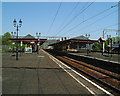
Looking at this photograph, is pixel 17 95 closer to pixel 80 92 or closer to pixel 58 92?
pixel 58 92

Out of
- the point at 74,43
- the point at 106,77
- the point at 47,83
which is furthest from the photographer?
the point at 74,43

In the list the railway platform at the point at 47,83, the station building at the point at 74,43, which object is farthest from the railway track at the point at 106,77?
the station building at the point at 74,43

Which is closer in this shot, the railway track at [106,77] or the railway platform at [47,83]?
the railway platform at [47,83]

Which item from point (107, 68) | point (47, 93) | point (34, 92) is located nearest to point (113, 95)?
point (47, 93)

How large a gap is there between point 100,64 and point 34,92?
11557mm

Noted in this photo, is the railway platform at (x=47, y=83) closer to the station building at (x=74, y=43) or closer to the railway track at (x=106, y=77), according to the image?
the railway track at (x=106, y=77)

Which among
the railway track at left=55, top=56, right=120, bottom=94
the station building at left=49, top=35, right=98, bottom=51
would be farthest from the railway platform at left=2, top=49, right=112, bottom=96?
the station building at left=49, top=35, right=98, bottom=51

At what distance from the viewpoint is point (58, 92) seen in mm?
6141

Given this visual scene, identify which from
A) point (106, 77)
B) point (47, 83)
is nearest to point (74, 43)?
point (106, 77)

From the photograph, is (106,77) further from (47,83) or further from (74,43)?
(74,43)

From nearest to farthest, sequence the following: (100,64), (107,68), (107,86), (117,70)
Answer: (107,86)
(117,70)
(107,68)
(100,64)

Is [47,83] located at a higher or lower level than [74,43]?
lower

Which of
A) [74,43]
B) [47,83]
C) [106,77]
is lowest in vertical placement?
[106,77]

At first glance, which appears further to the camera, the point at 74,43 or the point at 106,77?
the point at 74,43
